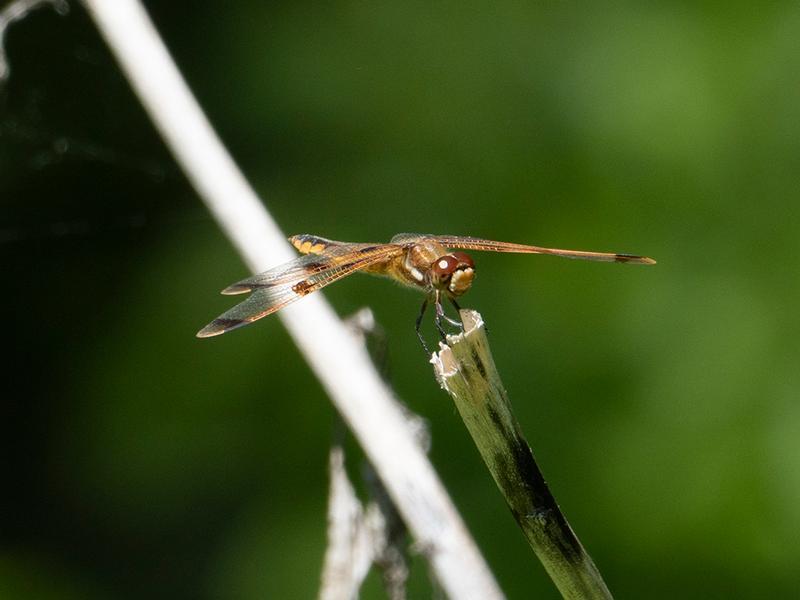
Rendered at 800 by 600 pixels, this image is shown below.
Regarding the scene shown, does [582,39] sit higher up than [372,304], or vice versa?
[582,39]

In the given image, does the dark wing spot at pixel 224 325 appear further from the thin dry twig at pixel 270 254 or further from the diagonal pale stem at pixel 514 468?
the diagonal pale stem at pixel 514 468

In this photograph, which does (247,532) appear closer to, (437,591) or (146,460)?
(146,460)

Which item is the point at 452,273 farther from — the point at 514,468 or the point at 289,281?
the point at 514,468

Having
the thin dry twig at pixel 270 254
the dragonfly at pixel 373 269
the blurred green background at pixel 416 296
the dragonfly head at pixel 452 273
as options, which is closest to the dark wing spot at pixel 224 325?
the dragonfly at pixel 373 269

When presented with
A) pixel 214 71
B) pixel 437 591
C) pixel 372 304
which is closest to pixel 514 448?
pixel 437 591

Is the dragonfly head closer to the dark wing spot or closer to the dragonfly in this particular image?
the dragonfly

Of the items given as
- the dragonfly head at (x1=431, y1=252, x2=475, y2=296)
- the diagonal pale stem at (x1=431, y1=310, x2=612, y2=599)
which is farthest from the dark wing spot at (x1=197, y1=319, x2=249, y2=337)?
the diagonal pale stem at (x1=431, y1=310, x2=612, y2=599)
